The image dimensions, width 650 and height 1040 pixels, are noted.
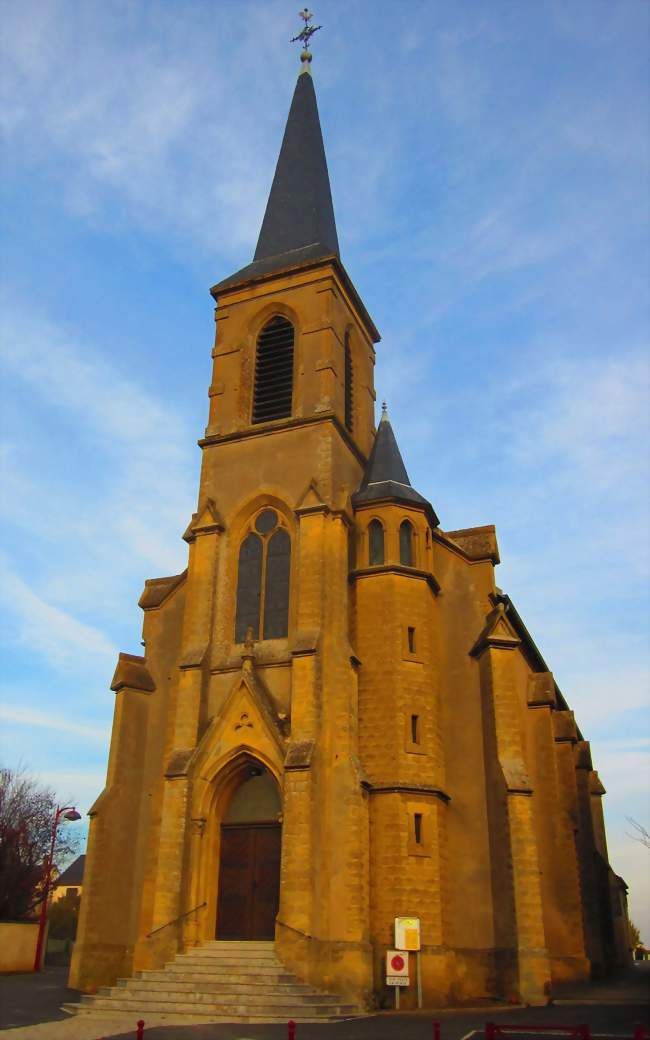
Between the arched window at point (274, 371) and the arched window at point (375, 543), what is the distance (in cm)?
457

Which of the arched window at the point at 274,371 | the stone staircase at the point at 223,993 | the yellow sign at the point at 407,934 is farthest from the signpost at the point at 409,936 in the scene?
the arched window at the point at 274,371

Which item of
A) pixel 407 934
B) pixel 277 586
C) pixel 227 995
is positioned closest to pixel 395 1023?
pixel 407 934

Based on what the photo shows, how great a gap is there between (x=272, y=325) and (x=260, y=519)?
7.17 meters

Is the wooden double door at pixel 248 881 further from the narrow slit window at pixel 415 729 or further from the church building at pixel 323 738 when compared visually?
the narrow slit window at pixel 415 729

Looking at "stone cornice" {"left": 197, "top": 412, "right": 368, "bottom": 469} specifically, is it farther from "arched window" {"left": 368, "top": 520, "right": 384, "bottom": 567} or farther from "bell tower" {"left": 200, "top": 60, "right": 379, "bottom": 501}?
"arched window" {"left": 368, "top": 520, "right": 384, "bottom": 567}

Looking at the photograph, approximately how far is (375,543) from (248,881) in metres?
9.50

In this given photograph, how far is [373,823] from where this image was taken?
2166 centimetres

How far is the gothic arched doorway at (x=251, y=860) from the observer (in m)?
21.1

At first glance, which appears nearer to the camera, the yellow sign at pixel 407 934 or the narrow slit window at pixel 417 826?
the yellow sign at pixel 407 934

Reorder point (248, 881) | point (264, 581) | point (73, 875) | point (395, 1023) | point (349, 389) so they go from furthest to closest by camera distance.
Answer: point (73, 875) → point (349, 389) → point (264, 581) → point (248, 881) → point (395, 1023)

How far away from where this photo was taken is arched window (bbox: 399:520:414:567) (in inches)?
984

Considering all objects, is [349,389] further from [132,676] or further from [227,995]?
[227,995]

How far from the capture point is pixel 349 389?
1163 inches

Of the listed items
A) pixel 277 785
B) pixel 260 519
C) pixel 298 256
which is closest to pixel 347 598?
pixel 260 519
